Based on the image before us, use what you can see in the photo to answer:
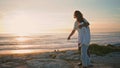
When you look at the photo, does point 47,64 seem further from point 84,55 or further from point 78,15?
point 78,15

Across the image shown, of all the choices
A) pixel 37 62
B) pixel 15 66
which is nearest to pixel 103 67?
pixel 37 62

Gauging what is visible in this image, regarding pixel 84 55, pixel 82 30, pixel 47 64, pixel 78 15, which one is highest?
pixel 78 15

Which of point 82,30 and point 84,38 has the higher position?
point 82,30

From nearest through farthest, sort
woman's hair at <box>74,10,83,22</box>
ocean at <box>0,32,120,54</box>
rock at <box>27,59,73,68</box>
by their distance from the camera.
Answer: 1. woman's hair at <box>74,10,83,22</box>
2. rock at <box>27,59,73,68</box>
3. ocean at <box>0,32,120,54</box>

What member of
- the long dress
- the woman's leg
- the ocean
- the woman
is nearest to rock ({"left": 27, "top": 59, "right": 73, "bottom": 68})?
the woman's leg

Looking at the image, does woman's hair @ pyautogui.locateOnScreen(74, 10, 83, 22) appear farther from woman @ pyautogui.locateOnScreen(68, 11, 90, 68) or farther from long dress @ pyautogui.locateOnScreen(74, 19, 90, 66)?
long dress @ pyautogui.locateOnScreen(74, 19, 90, 66)

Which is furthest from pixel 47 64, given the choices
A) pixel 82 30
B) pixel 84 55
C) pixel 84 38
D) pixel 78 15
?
pixel 78 15

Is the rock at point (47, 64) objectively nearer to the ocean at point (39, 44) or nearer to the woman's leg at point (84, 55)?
the woman's leg at point (84, 55)

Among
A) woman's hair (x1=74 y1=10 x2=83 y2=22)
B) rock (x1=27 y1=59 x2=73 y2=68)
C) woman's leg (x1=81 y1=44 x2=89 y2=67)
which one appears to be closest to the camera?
woman's hair (x1=74 y1=10 x2=83 y2=22)

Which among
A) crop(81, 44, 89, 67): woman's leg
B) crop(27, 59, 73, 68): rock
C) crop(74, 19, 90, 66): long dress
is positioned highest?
crop(74, 19, 90, 66): long dress

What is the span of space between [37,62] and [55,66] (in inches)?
38.8

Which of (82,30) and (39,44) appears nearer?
(82,30)

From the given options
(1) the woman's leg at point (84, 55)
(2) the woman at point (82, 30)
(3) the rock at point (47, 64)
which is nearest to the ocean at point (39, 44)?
(3) the rock at point (47, 64)

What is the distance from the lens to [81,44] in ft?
33.2
